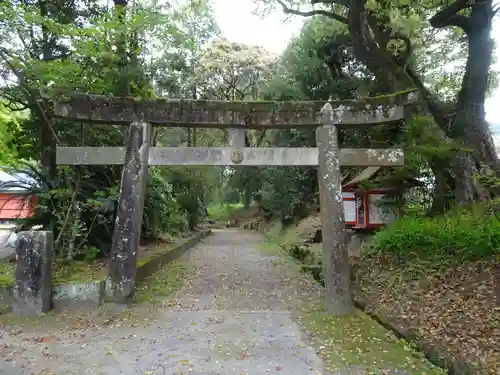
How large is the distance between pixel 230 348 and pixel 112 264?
2946mm

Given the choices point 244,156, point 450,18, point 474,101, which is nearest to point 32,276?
point 244,156

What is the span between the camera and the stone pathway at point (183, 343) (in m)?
4.50

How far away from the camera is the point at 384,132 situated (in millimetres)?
13188

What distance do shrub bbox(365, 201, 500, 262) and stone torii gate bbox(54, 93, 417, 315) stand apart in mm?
1341

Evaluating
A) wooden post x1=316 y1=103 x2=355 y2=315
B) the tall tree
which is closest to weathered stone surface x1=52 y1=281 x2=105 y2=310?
wooden post x1=316 y1=103 x2=355 y2=315

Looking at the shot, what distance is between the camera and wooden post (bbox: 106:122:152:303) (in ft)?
22.7

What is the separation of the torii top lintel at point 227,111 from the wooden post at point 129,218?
1.18 ft

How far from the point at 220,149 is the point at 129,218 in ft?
6.85

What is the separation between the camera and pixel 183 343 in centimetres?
530

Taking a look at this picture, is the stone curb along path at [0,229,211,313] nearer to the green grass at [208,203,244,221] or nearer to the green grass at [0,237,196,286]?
the green grass at [0,237,196,286]

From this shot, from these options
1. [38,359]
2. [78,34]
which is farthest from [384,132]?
[38,359]

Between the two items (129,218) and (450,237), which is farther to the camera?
(129,218)

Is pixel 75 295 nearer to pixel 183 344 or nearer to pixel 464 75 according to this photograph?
pixel 183 344

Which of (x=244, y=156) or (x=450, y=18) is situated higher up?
(x=450, y=18)
